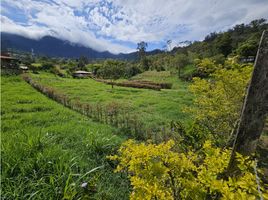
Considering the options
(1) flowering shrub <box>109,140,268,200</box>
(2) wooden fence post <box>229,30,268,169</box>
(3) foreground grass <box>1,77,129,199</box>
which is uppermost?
(2) wooden fence post <box>229,30,268,169</box>

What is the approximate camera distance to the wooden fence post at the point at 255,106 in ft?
6.07

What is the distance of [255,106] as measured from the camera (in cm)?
189

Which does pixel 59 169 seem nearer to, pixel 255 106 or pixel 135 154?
pixel 135 154

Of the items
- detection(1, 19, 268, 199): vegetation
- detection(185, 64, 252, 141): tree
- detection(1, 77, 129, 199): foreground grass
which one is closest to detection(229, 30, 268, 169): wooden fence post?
detection(1, 19, 268, 199): vegetation

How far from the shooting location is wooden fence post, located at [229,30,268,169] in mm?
1851

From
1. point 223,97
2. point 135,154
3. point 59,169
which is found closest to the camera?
point 135,154

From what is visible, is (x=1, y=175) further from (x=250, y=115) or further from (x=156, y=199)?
(x=250, y=115)

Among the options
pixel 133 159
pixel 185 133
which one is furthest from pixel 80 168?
pixel 185 133

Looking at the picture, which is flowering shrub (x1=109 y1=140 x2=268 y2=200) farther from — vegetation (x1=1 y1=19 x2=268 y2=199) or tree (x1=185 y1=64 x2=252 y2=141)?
tree (x1=185 y1=64 x2=252 y2=141)

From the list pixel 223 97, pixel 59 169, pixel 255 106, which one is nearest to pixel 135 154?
pixel 255 106

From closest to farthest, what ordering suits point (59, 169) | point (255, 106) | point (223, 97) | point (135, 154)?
point (255, 106) < point (135, 154) < point (59, 169) < point (223, 97)

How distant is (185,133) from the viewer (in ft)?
17.7

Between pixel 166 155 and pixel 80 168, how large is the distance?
2412mm

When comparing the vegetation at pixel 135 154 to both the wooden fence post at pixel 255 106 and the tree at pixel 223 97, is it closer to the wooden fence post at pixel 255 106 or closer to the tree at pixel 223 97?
the tree at pixel 223 97
